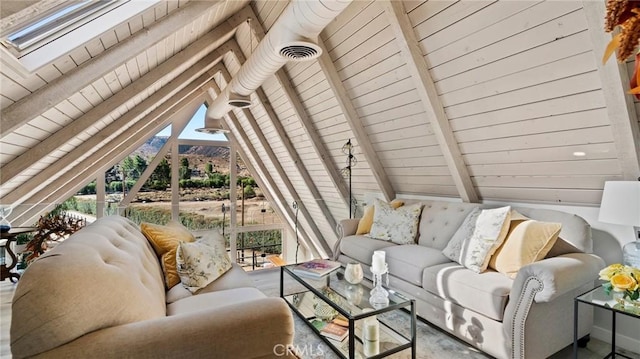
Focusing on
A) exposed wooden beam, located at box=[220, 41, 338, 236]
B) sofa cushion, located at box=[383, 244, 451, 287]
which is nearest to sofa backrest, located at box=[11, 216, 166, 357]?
sofa cushion, located at box=[383, 244, 451, 287]

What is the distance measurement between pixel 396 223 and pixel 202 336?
8.39 feet

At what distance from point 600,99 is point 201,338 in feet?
7.90

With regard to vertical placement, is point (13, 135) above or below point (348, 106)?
below

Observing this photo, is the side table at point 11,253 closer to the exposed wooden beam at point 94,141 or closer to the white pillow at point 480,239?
the exposed wooden beam at point 94,141

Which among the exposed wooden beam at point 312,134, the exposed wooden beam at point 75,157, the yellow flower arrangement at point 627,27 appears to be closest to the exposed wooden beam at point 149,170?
the exposed wooden beam at point 75,157

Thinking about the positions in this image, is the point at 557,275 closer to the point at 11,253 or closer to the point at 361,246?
the point at 361,246

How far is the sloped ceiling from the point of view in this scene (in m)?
1.87

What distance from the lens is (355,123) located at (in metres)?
3.56

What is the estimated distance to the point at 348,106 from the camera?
3.48 meters

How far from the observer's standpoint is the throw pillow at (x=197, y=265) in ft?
6.73

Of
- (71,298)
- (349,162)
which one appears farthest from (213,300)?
(349,162)

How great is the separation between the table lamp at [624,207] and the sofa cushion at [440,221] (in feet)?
3.53

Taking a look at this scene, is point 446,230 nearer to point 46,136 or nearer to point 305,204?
point 305,204

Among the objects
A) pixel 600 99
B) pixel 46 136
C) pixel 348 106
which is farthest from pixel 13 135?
pixel 600 99
